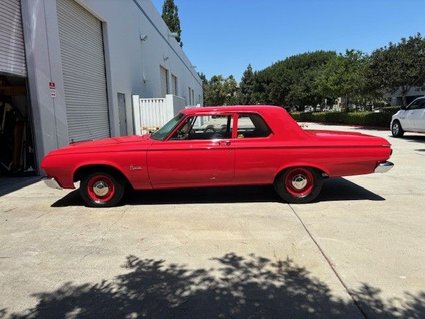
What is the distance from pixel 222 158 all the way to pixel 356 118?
24.6 meters

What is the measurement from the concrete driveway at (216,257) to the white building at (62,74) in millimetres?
3052

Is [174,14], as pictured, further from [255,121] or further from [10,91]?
[255,121]

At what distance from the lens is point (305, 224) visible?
5289 mm

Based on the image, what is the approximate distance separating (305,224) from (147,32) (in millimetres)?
17412

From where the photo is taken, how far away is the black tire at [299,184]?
20.7 feet

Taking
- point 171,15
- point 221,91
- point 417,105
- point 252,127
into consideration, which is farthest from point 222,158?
point 221,91

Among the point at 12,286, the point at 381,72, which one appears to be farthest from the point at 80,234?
the point at 381,72

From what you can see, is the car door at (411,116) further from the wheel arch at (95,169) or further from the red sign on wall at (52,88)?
the wheel arch at (95,169)

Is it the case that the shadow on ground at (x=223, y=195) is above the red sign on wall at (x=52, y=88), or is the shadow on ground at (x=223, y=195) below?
below

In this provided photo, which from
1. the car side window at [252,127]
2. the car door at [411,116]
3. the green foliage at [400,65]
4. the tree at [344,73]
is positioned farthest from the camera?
the tree at [344,73]

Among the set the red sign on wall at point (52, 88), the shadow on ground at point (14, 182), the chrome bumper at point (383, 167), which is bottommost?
the shadow on ground at point (14, 182)

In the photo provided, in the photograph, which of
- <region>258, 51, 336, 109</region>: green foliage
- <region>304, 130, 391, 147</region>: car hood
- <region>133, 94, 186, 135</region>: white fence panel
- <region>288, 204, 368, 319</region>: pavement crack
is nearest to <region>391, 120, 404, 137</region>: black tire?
<region>133, 94, 186, 135</region>: white fence panel

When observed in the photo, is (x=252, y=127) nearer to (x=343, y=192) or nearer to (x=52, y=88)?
(x=343, y=192)

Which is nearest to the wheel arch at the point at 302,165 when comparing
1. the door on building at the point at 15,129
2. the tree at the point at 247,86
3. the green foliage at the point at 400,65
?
the door on building at the point at 15,129
